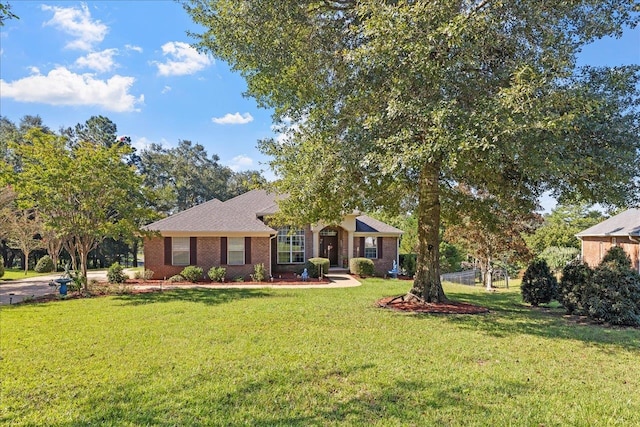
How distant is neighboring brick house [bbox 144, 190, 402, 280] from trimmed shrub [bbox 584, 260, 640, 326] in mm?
10624

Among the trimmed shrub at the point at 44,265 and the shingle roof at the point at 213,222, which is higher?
the shingle roof at the point at 213,222

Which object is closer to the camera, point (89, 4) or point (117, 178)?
point (89, 4)

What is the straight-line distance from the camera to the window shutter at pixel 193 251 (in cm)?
1912

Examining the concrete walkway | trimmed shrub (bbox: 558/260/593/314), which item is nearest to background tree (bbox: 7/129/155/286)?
the concrete walkway

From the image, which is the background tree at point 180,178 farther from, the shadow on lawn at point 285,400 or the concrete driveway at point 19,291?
the shadow on lawn at point 285,400

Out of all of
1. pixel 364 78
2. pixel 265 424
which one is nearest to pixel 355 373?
pixel 265 424

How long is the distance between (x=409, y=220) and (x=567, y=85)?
21.5 metres

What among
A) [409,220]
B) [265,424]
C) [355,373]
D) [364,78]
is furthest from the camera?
[409,220]

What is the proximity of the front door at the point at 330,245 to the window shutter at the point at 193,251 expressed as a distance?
25.5 ft

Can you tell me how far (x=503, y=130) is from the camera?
6641 mm

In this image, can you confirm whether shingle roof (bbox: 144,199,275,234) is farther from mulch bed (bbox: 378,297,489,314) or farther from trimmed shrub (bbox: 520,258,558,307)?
trimmed shrub (bbox: 520,258,558,307)

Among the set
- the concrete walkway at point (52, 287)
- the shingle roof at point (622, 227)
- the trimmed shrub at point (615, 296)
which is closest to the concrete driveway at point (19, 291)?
the concrete walkway at point (52, 287)

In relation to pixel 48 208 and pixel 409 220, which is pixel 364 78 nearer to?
pixel 48 208

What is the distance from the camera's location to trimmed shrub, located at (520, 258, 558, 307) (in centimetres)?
1216
